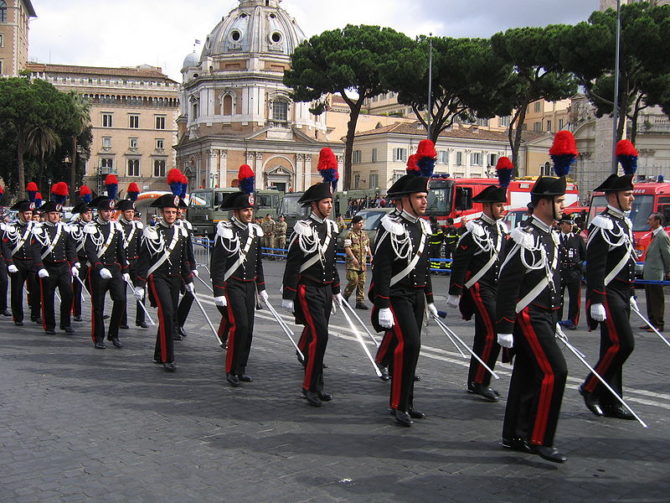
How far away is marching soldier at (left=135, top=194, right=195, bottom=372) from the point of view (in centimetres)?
916

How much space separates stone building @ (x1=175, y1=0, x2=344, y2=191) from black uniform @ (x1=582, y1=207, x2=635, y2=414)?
73849 mm

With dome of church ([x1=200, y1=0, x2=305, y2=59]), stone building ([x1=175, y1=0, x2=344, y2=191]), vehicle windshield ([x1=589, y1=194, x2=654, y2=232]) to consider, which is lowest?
vehicle windshield ([x1=589, y1=194, x2=654, y2=232])

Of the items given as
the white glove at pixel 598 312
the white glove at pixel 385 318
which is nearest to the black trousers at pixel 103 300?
the white glove at pixel 385 318

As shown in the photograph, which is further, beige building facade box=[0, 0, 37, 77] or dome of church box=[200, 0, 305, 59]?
beige building facade box=[0, 0, 37, 77]

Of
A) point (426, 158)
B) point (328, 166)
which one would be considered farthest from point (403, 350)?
point (328, 166)

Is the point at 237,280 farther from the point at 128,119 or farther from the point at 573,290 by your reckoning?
the point at 128,119

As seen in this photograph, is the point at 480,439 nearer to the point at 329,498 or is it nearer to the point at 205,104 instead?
the point at 329,498

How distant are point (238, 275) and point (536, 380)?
3740 millimetres

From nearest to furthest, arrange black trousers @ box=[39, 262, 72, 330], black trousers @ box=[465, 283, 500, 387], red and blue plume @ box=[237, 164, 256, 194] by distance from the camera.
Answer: black trousers @ box=[465, 283, 500, 387], red and blue plume @ box=[237, 164, 256, 194], black trousers @ box=[39, 262, 72, 330]

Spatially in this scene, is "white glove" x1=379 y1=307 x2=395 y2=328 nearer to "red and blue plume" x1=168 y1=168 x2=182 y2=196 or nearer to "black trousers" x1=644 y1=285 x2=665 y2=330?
"red and blue plume" x1=168 y1=168 x2=182 y2=196

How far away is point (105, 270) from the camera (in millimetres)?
11055

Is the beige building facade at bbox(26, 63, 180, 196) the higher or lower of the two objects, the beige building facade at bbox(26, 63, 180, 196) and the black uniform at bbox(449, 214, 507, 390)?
the higher

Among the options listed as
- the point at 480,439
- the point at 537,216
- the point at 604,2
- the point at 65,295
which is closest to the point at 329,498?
the point at 480,439

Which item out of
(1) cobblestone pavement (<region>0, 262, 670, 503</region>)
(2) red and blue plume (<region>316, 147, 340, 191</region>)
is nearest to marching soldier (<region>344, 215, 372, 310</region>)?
(1) cobblestone pavement (<region>0, 262, 670, 503</region>)
